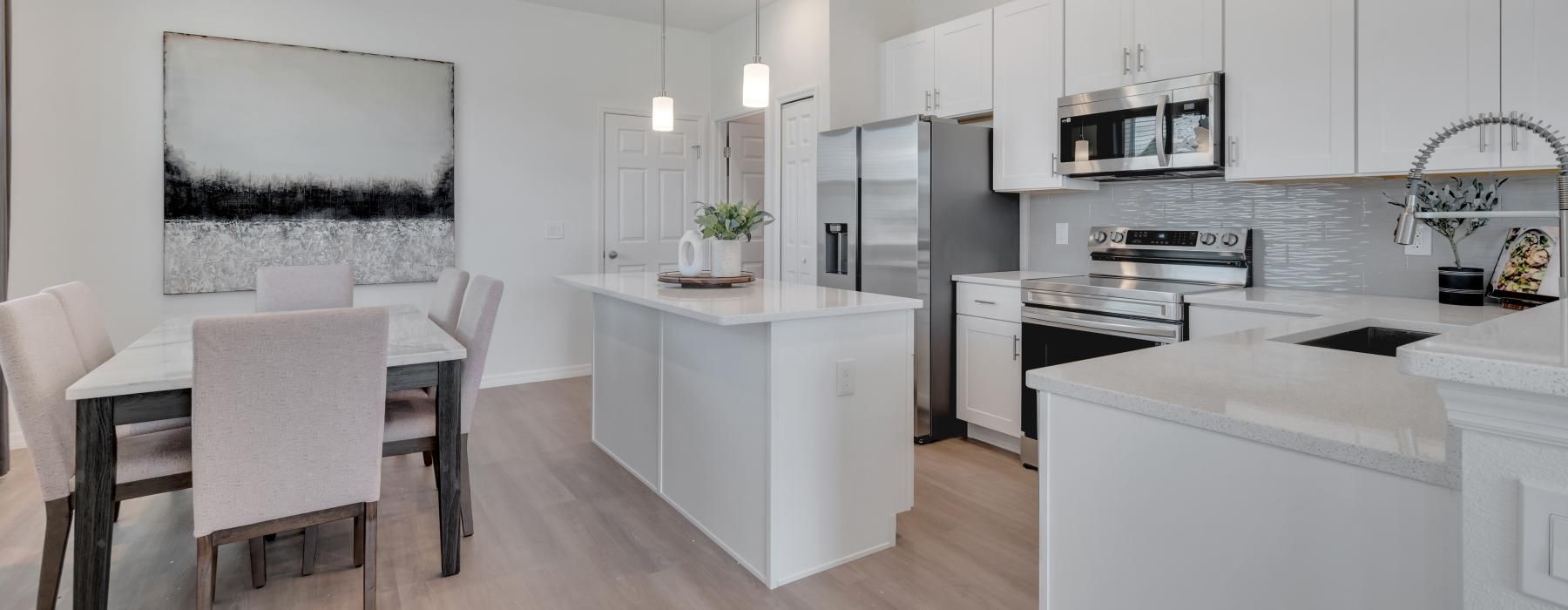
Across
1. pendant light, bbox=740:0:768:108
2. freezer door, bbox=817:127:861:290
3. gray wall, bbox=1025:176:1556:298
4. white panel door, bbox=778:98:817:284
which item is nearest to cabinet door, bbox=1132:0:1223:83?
gray wall, bbox=1025:176:1556:298

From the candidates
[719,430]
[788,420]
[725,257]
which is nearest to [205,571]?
[719,430]

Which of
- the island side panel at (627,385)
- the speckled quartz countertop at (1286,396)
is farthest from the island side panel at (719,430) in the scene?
the speckled quartz countertop at (1286,396)

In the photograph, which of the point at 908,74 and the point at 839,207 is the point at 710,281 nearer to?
the point at 839,207

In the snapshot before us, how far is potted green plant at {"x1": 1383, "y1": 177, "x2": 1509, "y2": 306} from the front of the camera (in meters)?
2.58

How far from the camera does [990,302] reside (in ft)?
12.1

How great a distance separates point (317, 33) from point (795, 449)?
3.95 meters

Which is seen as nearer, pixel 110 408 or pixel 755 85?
pixel 110 408

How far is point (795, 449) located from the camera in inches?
92.7

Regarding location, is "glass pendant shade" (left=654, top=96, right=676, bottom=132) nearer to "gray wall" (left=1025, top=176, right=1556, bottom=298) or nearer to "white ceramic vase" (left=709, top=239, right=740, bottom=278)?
"white ceramic vase" (left=709, top=239, right=740, bottom=278)

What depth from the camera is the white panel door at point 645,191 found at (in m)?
5.50

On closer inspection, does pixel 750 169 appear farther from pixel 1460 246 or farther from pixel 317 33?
pixel 1460 246

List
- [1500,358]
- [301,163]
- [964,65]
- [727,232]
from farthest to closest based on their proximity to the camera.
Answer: [301,163] → [964,65] → [727,232] → [1500,358]

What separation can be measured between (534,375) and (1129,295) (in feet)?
12.5

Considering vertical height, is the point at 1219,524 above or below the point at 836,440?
above
